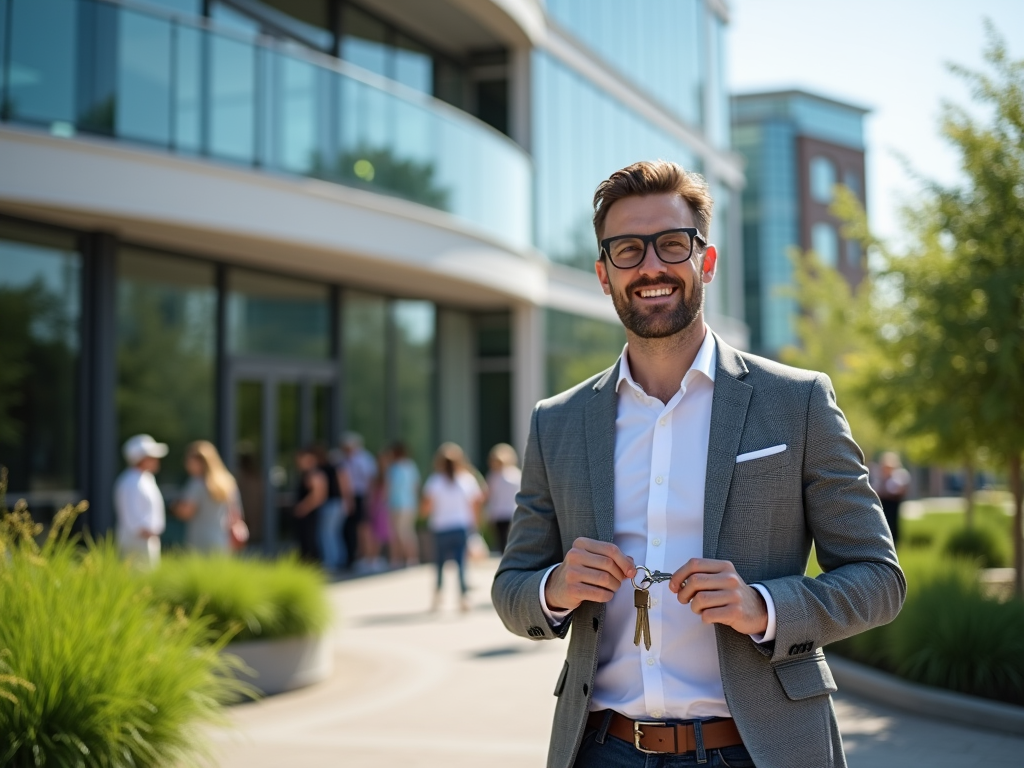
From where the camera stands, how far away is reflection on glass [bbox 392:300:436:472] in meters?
21.4

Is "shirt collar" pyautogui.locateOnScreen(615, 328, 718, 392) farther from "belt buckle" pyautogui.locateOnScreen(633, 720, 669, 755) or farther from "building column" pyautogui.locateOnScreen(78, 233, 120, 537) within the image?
"building column" pyautogui.locateOnScreen(78, 233, 120, 537)

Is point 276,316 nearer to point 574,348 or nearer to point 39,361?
point 39,361

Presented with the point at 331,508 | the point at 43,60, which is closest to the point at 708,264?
the point at 43,60

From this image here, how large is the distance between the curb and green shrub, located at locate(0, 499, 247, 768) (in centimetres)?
477

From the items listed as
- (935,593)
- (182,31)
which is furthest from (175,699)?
(182,31)

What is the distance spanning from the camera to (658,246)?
8.56ft

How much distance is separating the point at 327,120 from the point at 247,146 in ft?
5.29

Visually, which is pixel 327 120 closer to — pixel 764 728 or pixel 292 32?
pixel 292 32

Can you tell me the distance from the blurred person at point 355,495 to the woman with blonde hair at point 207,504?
6.58 meters

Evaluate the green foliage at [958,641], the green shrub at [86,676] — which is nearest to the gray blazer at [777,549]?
the green shrub at [86,676]

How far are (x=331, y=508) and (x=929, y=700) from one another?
11.2m

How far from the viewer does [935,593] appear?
863 centimetres

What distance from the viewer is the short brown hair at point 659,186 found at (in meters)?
2.64

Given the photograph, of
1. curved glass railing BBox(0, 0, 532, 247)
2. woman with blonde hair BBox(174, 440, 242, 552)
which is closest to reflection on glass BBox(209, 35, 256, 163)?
curved glass railing BBox(0, 0, 532, 247)
